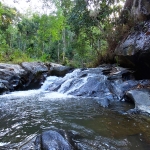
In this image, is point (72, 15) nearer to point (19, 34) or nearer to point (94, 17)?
point (94, 17)

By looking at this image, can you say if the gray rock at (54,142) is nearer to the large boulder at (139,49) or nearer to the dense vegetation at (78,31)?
the large boulder at (139,49)

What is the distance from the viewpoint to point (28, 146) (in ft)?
8.00

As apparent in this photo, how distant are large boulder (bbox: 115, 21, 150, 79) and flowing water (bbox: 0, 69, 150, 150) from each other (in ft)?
9.16

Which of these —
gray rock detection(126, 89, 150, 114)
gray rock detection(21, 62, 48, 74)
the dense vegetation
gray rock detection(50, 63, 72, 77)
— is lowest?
gray rock detection(126, 89, 150, 114)

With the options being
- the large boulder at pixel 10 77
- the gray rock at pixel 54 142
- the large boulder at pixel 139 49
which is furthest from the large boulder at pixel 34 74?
the gray rock at pixel 54 142

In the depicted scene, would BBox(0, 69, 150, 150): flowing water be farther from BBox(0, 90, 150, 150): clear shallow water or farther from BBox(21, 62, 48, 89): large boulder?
BBox(21, 62, 48, 89): large boulder

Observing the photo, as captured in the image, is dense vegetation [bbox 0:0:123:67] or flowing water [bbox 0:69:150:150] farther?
dense vegetation [bbox 0:0:123:67]

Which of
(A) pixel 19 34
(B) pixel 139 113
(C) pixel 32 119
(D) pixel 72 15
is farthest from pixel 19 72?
(A) pixel 19 34

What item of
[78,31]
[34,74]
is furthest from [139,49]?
[34,74]

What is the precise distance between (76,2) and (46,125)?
983 centimetres

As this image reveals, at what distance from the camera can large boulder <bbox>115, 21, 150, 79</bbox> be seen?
6.79 m

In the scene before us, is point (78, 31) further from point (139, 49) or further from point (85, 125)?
point (85, 125)

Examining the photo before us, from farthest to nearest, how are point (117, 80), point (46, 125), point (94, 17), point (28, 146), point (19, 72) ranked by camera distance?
point (94, 17) → point (19, 72) → point (117, 80) → point (46, 125) → point (28, 146)

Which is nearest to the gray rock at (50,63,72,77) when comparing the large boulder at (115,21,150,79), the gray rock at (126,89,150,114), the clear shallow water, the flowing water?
the large boulder at (115,21,150,79)
